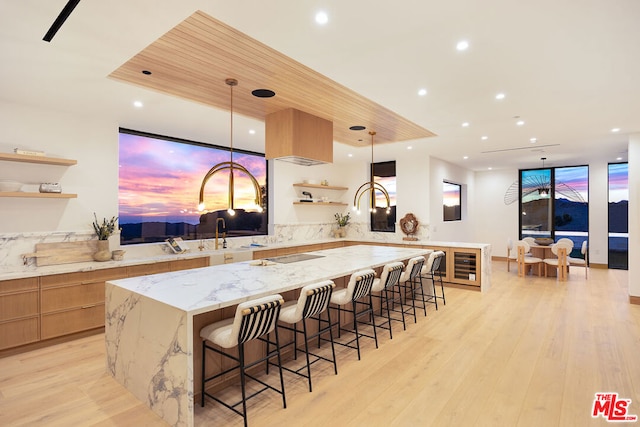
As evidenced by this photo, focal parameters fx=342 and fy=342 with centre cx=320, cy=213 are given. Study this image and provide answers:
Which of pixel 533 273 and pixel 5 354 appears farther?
pixel 533 273

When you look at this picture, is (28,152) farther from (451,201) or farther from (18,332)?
(451,201)

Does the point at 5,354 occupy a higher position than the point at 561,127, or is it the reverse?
the point at 561,127

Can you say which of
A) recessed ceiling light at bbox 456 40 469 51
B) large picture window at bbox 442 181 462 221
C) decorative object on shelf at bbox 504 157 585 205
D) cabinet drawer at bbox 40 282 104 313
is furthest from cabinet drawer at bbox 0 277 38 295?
decorative object on shelf at bbox 504 157 585 205

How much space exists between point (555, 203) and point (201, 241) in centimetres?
896

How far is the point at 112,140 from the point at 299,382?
3955 mm

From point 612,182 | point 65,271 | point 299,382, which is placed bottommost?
point 299,382

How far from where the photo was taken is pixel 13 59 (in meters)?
2.69

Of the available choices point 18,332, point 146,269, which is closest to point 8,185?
point 18,332

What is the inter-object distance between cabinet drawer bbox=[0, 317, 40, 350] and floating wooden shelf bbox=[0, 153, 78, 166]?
5.61ft

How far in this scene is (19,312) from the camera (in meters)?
3.50

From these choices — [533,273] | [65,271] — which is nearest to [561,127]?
[533,273]

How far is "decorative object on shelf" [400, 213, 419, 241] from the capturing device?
23.7 ft

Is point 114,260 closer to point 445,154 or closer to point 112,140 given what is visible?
point 112,140

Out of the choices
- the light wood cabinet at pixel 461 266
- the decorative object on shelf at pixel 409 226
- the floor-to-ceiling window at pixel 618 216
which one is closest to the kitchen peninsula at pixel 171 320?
the light wood cabinet at pixel 461 266
